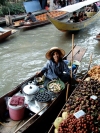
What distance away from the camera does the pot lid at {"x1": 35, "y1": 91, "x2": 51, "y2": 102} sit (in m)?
3.83

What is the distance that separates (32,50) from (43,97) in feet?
16.2

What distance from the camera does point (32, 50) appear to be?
8.59 metres

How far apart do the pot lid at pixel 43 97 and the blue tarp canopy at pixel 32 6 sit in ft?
35.7

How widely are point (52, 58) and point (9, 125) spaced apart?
181 cm

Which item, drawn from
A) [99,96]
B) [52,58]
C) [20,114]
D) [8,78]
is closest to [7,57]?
[8,78]

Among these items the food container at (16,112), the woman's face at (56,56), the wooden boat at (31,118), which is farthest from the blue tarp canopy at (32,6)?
the food container at (16,112)

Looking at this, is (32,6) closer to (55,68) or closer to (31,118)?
(55,68)

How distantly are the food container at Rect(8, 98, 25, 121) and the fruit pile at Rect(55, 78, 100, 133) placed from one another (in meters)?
0.84

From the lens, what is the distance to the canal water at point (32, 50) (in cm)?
653

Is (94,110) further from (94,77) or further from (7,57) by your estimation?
(7,57)

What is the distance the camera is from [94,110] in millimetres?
3387

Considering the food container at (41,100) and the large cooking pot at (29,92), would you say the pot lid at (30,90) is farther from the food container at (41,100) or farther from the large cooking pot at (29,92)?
the food container at (41,100)

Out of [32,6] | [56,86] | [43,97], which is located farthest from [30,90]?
[32,6]

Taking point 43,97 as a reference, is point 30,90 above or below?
above
